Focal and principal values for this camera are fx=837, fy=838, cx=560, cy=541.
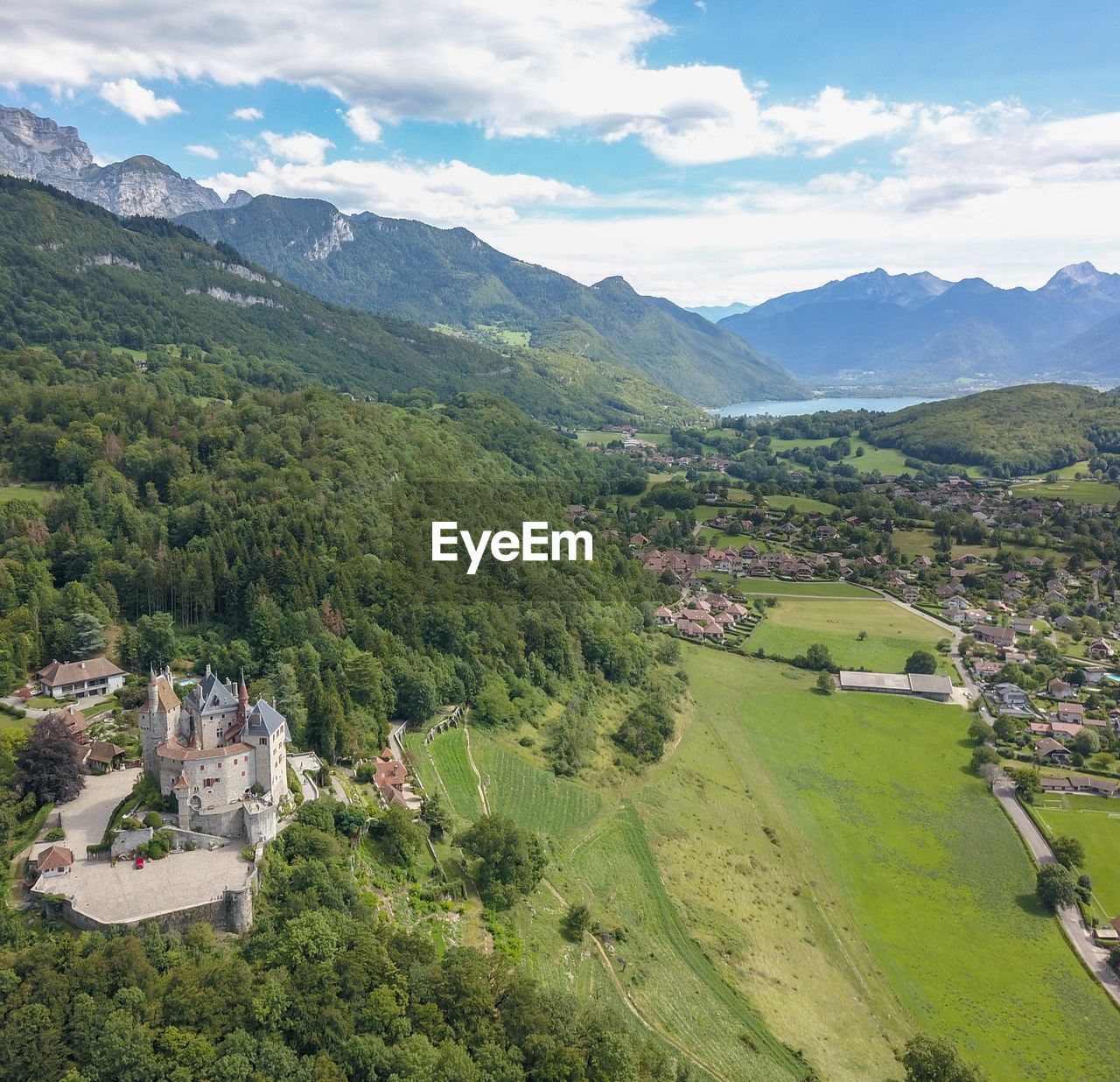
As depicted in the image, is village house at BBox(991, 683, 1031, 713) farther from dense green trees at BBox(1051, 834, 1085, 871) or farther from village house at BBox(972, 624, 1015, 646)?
dense green trees at BBox(1051, 834, 1085, 871)

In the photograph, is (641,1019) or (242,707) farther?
(242,707)

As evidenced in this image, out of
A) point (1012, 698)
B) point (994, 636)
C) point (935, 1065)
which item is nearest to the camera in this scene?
point (935, 1065)

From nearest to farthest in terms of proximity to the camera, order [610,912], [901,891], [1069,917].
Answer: [610,912] < [1069,917] < [901,891]

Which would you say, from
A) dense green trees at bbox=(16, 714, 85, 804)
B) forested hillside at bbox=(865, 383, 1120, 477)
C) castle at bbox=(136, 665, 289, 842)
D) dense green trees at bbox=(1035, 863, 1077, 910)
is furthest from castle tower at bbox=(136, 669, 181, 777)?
forested hillside at bbox=(865, 383, 1120, 477)

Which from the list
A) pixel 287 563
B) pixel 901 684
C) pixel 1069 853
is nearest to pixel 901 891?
pixel 1069 853

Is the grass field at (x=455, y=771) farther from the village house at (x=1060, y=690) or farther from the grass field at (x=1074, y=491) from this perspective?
the grass field at (x=1074, y=491)

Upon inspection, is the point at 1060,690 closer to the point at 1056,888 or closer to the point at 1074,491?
the point at 1056,888
